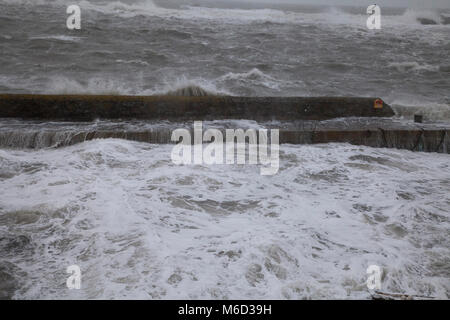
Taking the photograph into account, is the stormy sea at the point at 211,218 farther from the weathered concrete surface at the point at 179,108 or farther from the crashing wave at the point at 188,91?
the weathered concrete surface at the point at 179,108

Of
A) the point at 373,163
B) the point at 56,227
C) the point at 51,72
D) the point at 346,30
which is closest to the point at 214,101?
the point at 373,163

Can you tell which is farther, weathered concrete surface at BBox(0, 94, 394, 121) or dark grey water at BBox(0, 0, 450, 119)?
dark grey water at BBox(0, 0, 450, 119)

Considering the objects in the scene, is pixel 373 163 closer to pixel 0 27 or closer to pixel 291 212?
pixel 291 212

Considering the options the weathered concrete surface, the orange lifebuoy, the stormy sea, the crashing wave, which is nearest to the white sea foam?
the stormy sea

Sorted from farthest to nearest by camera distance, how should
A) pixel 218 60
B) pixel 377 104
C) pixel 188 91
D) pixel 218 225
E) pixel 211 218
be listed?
1. pixel 218 60
2. pixel 188 91
3. pixel 377 104
4. pixel 211 218
5. pixel 218 225

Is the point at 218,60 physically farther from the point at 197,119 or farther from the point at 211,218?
the point at 211,218

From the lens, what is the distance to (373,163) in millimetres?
6074

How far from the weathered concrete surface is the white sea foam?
1654 mm

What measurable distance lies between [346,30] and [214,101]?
817 inches

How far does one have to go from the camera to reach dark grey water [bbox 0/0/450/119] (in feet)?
35.3

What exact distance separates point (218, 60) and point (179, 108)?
7.24 m

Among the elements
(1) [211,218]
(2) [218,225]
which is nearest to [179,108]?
(1) [211,218]

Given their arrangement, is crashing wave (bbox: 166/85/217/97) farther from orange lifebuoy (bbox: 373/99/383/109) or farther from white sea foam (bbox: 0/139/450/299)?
orange lifebuoy (bbox: 373/99/383/109)

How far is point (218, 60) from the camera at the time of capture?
1456 cm
